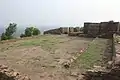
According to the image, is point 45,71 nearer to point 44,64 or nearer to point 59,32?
point 44,64

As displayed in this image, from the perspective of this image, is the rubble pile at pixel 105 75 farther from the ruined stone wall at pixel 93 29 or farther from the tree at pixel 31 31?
the tree at pixel 31 31

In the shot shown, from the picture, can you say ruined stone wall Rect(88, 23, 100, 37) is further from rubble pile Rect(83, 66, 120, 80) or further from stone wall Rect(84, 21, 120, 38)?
rubble pile Rect(83, 66, 120, 80)

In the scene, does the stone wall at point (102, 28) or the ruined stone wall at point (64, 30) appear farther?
the ruined stone wall at point (64, 30)

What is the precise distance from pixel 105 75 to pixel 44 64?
11.4ft

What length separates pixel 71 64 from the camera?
9422 mm

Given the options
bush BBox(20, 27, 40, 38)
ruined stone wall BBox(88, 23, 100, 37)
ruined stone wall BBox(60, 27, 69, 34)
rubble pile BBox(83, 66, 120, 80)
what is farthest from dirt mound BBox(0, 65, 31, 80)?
bush BBox(20, 27, 40, 38)

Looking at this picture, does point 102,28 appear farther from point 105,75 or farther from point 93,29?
point 105,75

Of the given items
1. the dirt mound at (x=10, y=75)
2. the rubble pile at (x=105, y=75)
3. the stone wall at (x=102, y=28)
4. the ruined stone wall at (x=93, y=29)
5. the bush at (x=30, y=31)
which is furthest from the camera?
Result: the bush at (x=30, y=31)

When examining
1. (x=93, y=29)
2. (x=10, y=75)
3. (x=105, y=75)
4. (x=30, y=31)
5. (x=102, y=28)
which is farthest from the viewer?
(x=30, y=31)

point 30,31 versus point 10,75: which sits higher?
point 30,31

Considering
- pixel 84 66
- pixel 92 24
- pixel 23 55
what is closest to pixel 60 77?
pixel 84 66

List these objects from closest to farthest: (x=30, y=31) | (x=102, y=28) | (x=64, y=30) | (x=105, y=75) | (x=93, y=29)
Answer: (x=105, y=75) < (x=102, y=28) < (x=93, y=29) < (x=64, y=30) < (x=30, y=31)

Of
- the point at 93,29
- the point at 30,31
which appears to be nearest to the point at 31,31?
the point at 30,31

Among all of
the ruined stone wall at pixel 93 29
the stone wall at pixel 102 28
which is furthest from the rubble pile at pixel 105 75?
the ruined stone wall at pixel 93 29
